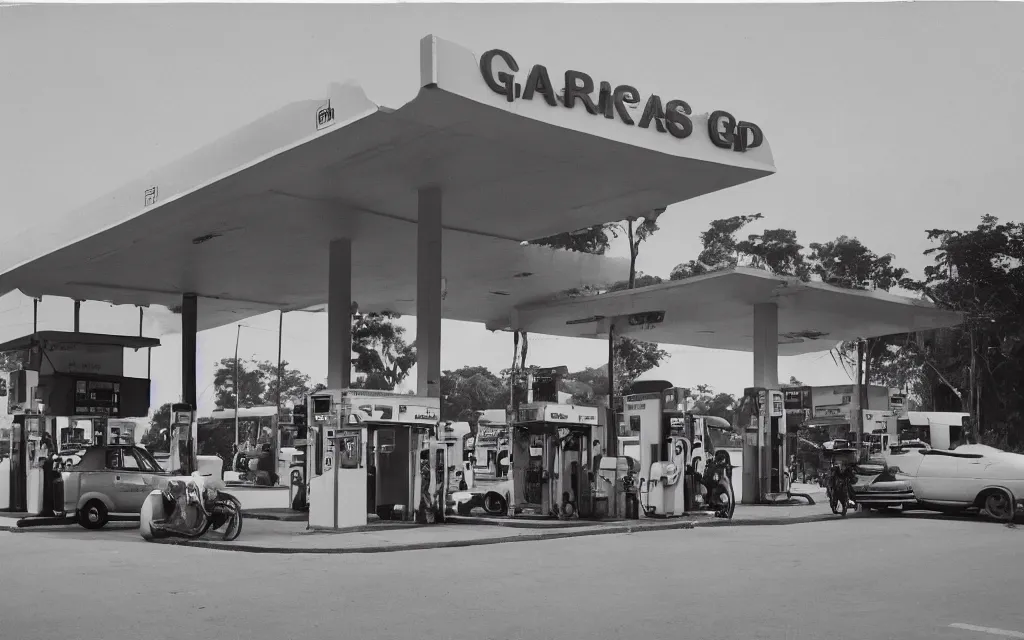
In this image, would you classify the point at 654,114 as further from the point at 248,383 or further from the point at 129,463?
the point at 248,383

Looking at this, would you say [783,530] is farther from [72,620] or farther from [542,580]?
[72,620]

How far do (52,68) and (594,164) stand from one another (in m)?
7.60

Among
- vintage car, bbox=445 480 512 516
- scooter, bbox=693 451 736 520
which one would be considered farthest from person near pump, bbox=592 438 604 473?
scooter, bbox=693 451 736 520

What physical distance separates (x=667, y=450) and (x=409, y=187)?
645cm

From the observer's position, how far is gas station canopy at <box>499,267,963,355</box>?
76.4 feet

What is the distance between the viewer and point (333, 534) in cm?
1564

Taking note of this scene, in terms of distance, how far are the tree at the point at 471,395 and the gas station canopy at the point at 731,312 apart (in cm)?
2495

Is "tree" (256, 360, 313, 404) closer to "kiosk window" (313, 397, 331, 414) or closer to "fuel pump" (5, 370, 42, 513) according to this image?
"fuel pump" (5, 370, 42, 513)

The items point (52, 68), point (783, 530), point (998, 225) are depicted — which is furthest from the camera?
point (998, 225)

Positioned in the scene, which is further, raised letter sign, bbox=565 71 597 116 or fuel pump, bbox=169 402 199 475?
fuel pump, bbox=169 402 199 475

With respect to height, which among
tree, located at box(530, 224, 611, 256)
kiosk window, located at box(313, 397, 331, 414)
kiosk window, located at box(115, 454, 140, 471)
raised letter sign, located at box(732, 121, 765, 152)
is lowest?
kiosk window, located at box(115, 454, 140, 471)

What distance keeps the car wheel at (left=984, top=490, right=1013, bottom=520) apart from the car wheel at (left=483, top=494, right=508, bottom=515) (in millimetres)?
8504

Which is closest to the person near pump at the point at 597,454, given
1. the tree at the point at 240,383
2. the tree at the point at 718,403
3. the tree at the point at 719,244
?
the tree at the point at 719,244

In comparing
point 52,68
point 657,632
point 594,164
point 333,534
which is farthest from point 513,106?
point 657,632
